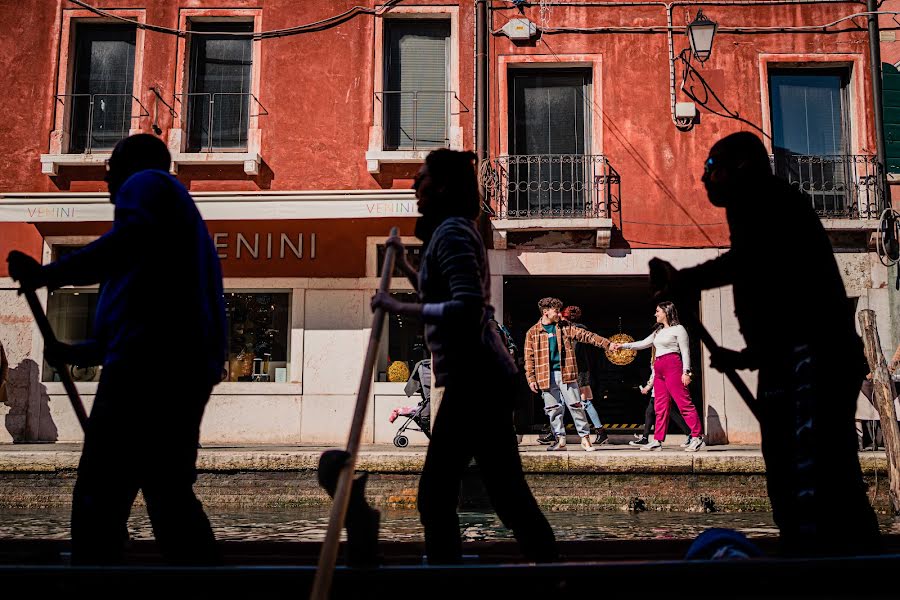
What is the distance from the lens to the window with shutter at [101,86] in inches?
523

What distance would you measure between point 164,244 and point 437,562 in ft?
4.49

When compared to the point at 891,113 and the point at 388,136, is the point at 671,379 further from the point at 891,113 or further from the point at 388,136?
the point at 891,113

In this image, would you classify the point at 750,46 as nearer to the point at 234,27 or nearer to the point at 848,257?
the point at 848,257

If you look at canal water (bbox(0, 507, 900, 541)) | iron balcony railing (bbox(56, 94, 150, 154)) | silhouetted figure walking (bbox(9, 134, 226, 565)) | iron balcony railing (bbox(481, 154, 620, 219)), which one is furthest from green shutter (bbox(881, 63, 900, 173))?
silhouetted figure walking (bbox(9, 134, 226, 565))

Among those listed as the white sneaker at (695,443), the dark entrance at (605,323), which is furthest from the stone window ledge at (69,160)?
the white sneaker at (695,443)

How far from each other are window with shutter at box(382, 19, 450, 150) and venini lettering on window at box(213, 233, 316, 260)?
198 centimetres

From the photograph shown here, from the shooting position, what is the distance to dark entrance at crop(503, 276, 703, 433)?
13.4 meters

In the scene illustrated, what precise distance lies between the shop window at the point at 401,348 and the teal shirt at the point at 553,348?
8.82ft

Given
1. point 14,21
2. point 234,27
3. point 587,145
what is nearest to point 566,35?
point 587,145

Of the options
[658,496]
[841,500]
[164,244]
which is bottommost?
[658,496]

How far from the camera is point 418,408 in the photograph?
37.3 feet

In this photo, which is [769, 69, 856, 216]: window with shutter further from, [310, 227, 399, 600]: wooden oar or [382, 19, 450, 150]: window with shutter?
[310, 227, 399, 600]: wooden oar

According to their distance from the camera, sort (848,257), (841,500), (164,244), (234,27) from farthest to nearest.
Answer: (234,27), (848,257), (164,244), (841,500)

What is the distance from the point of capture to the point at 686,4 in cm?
1333
